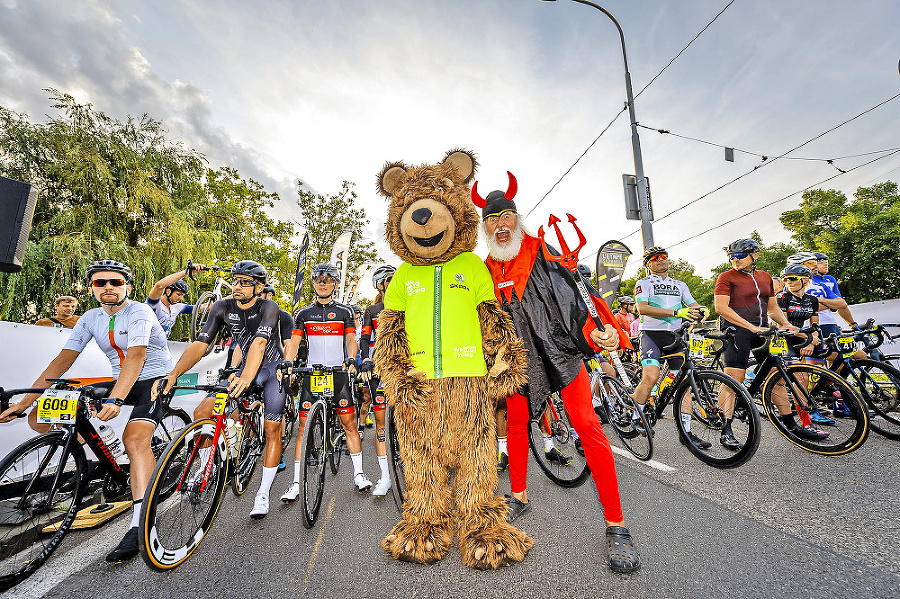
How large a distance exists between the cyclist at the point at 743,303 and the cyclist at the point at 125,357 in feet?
17.5

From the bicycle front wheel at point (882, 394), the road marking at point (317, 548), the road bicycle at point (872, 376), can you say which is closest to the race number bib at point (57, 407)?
the road marking at point (317, 548)

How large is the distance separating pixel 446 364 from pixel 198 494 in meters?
1.88

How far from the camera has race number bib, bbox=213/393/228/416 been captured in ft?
9.34

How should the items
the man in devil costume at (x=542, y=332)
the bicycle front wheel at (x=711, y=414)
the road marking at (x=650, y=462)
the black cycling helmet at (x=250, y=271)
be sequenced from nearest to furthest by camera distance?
the man in devil costume at (x=542, y=332)
the bicycle front wheel at (x=711, y=414)
the road marking at (x=650, y=462)
the black cycling helmet at (x=250, y=271)

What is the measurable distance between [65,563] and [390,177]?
3.19 m

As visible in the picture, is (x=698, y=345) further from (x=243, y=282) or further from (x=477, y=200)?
(x=243, y=282)

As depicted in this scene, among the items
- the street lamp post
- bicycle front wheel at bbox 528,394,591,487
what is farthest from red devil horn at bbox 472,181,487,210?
the street lamp post

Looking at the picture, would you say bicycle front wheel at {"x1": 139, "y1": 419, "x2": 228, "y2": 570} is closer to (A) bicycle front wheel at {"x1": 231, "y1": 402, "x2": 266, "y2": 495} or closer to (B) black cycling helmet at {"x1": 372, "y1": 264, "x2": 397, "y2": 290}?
(A) bicycle front wheel at {"x1": 231, "y1": 402, "x2": 266, "y2": 495}

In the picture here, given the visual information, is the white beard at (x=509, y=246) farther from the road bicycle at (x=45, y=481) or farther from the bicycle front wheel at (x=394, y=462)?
the road bicycle at (x=45, y=481)

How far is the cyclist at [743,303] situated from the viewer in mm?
4211

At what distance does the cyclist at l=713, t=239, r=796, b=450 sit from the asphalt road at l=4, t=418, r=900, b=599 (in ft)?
4.06

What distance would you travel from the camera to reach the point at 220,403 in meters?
2.87

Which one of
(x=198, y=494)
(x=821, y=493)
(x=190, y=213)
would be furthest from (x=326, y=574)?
(x=190, y=213)

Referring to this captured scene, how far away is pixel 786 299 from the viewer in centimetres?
500
